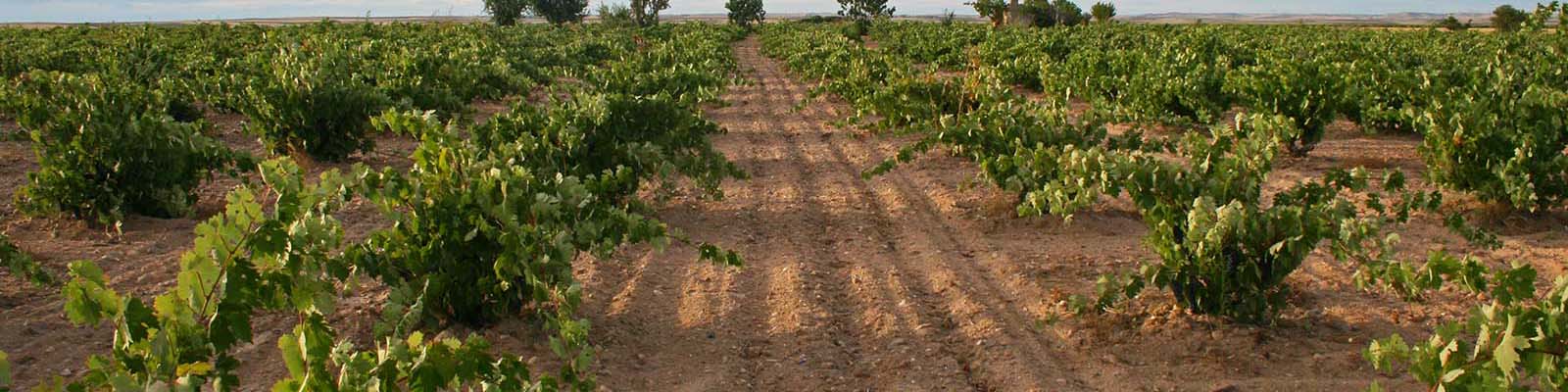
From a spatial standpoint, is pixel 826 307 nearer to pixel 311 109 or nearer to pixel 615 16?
pixel 311 109

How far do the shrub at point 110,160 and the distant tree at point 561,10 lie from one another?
7527 cm

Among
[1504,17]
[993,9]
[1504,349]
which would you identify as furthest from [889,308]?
[993,9]

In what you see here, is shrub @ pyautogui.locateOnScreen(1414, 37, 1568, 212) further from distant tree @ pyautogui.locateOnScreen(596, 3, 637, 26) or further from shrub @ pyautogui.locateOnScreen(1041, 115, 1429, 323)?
distant tree @ pyautogui.locateOnScreen(596, 3, 637, 26)

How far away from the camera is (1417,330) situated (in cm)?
592

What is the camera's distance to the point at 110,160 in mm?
7914

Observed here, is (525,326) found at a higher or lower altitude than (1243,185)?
lower

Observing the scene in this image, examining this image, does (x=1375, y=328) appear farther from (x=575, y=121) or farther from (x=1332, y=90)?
(x=1332, y=90)

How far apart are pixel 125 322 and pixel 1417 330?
5.67 m

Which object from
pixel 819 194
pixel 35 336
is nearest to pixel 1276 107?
pixel 819 194

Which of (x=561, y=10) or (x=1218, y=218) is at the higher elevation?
(x=561, y=10)

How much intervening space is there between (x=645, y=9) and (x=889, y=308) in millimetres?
78928

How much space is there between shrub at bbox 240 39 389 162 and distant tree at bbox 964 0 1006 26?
49.8 m

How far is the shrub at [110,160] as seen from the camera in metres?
7.76

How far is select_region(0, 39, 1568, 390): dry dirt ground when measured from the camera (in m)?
5.33
